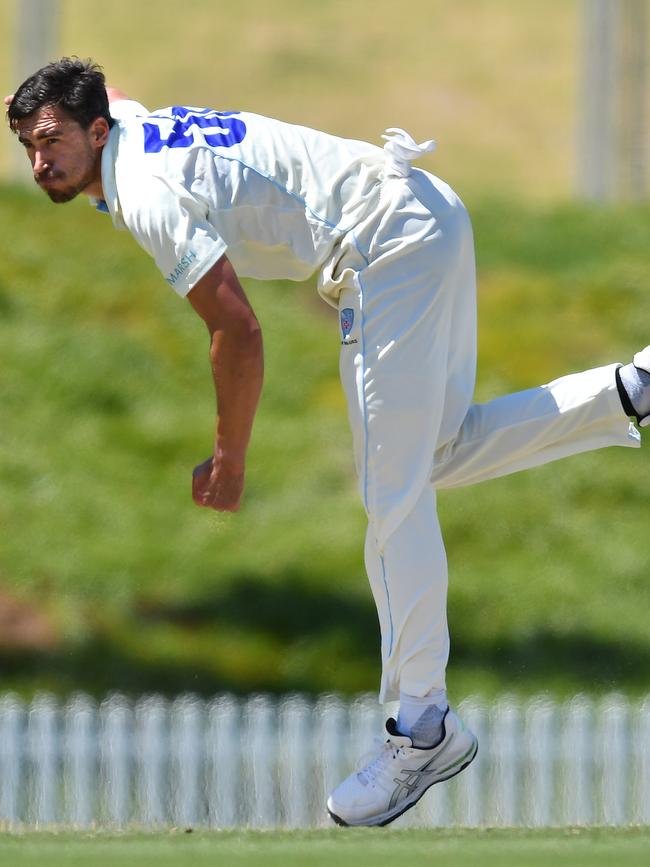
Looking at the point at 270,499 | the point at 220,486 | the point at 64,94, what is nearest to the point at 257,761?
the point at 270,499

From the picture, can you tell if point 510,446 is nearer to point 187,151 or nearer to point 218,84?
point 187,151

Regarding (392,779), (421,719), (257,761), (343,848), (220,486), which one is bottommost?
(257,761)

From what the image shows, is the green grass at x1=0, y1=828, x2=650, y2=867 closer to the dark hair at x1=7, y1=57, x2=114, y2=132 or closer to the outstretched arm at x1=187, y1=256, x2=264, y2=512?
the outstretched arm at x1=187, y1=256, x2=264, y2=512

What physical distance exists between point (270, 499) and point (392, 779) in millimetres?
8900

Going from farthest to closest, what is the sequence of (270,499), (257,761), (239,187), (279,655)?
Answer: (270,499) → (279,655) → (257,761) → (239,187)

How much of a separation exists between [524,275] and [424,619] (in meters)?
13.1

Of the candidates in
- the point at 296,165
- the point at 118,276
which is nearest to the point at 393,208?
the point at 296,165

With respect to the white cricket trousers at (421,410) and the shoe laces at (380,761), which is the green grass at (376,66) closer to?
the white cricket trousers at (421,410)

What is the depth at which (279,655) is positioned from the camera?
1188cm

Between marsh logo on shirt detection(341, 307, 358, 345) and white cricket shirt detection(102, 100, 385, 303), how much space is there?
9 cm

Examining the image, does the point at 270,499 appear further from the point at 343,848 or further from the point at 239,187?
the point at 343,848

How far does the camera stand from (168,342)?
15.8 m

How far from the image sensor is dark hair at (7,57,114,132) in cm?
462

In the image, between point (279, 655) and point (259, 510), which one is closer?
point (279, 655)
